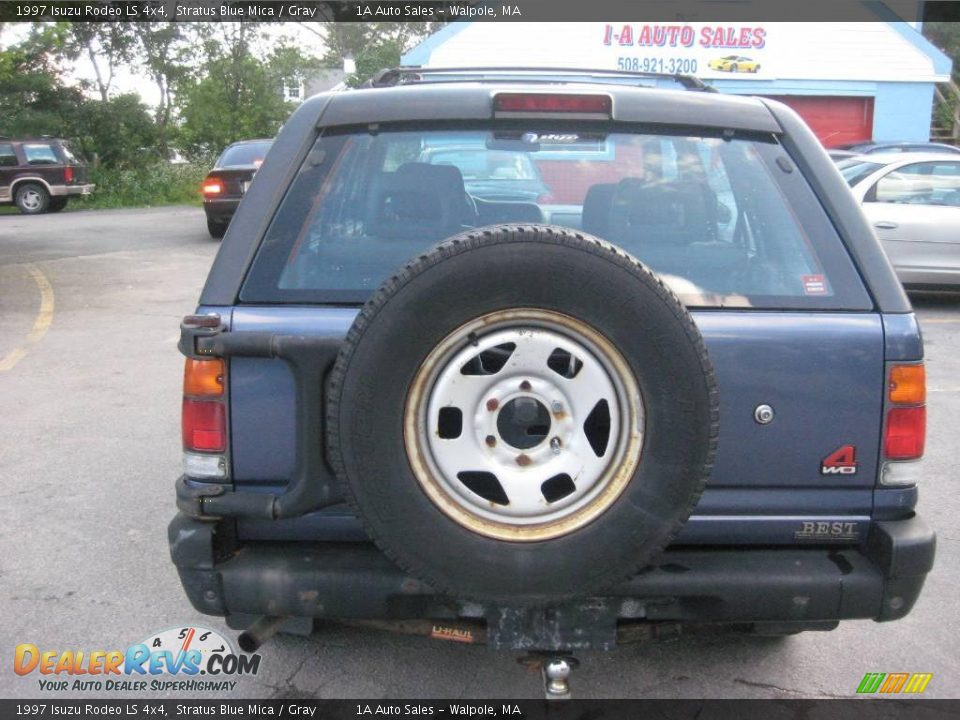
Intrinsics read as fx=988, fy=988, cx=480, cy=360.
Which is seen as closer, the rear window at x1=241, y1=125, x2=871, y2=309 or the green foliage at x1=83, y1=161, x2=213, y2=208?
the rear window at x1=241, y1=125, x2=871, y2=309

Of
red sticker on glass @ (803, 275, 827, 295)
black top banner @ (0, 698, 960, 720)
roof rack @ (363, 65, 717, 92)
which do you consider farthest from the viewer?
roof rack @ (363, 65, 717, 92)

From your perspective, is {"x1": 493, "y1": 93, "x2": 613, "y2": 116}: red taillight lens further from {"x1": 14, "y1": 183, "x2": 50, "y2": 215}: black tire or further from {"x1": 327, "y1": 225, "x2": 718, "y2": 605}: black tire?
{"x1": 14, "y1": 183, "x2": 50, "y2": 215}: black tire

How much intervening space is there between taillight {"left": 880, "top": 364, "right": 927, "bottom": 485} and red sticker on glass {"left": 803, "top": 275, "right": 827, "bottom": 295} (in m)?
0.28

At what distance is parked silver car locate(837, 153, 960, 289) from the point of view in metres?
9.92

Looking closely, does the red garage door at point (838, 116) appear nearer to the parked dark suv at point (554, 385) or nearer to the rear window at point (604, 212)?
the rear window at point (604, 212)

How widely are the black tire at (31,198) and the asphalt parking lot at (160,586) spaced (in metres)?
17.2

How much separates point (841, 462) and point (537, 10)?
913 inches

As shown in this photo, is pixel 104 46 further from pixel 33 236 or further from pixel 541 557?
pixel 541 557

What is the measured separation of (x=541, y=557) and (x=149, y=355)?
6.36m

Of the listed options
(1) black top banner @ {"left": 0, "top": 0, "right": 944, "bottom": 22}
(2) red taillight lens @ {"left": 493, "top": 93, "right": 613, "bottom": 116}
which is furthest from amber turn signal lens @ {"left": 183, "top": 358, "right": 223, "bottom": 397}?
(1) black top banner @ {"left": 0, "top": 0, "right": 944, "bottom": 22}

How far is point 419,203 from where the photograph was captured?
9.78 feet

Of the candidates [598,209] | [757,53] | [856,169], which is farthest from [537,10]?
[598,209]

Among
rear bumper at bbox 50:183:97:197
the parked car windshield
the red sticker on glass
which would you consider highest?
the red sticker on glass

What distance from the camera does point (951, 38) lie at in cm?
4688
